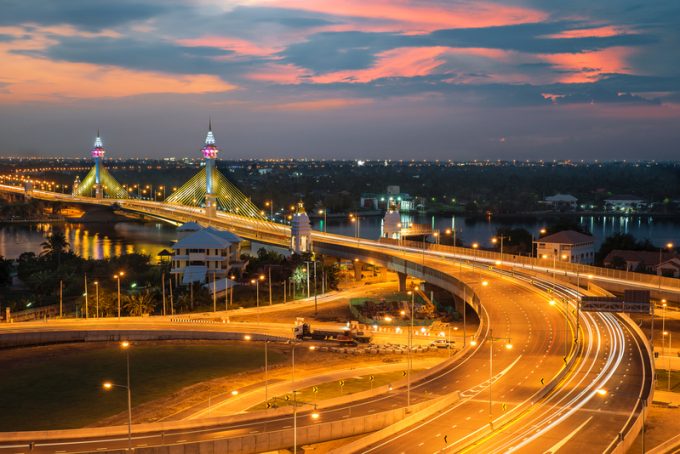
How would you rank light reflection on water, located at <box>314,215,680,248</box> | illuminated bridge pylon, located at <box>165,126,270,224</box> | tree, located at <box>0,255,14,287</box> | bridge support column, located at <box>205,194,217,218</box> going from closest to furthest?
tree, located at <box>0,255,14,287</box>, bridge support column, located at <box>205,194,217,218</box>, illuminated bridge pylon, located at <box>165,126,270,224</box>, light reflection on water, located at <box>314,215,680,248</box>

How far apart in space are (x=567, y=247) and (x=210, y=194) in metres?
45.9

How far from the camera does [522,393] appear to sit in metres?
29.4

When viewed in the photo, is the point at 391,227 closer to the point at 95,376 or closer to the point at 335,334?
the point at 335,334

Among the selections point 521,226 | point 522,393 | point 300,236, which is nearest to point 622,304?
point 522,393

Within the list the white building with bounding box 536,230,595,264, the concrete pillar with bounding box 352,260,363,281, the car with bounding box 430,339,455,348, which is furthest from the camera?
the white building with bounding box 536,230,595,264

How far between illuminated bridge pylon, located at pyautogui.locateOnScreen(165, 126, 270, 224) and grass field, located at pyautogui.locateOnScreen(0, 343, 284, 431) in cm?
5178

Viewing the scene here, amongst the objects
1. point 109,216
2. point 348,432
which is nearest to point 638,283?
point 348,432

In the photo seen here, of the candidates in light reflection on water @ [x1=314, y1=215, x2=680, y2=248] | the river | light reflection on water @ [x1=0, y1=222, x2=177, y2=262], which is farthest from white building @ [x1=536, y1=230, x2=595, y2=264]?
light reflection on water @ [x1=0, y1=222, x2=177, y2=262]

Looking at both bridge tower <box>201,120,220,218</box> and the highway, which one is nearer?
the highway

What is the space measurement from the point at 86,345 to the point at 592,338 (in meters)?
25.3

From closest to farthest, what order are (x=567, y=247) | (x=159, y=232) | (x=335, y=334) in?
(x=335, y=334), (x=567, y=247), (x=159, y=232)

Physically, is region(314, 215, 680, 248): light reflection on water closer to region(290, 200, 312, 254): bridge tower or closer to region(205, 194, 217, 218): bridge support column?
region(205, 194, 217, 218): bridge support column

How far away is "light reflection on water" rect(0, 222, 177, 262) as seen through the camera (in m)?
93.9

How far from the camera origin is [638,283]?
48250 millimetres
